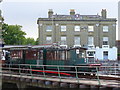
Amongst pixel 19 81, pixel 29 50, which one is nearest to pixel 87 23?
pixel 29 50

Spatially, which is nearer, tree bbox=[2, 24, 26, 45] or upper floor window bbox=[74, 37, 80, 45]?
upper floor window bbox=[74, 37, 80, 45]

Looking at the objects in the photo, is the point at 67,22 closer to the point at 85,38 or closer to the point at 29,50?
the point at 85,38

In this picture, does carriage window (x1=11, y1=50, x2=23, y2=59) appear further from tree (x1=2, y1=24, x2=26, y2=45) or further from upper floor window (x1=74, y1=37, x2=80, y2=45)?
tree (x1=2, y1=24, x2=26, y2=45)

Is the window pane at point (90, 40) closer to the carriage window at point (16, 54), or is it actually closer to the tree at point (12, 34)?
the tree at point (12, 34)

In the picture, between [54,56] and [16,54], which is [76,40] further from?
[54,56]

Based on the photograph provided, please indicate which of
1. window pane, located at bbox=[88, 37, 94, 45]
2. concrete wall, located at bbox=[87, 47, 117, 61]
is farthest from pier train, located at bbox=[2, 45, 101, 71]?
concrete wall, located at bbox=[87, 47, 117, 61]

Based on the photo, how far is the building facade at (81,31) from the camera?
47.8 metres

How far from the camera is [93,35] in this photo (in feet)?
159

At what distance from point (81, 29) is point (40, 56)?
26.1 metres

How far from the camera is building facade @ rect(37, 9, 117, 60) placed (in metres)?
47.8

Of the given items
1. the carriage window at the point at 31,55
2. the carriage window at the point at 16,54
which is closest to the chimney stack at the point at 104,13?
the carriage window at the point at 16,54

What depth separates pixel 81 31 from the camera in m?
48.5

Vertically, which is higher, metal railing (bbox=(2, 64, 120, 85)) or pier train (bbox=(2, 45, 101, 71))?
pier train (bbox=(2, 45, 101, 71))

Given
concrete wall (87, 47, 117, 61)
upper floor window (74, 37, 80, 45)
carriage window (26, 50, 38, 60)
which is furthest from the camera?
upper floor window (74, 37, 80, 45)
